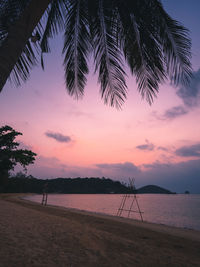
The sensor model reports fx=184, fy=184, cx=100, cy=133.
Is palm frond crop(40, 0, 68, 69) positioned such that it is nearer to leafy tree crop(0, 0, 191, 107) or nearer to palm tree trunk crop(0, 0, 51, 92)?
leafy tree crop(0, 0, 191, 107)

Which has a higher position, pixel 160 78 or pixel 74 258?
pixel 160 78

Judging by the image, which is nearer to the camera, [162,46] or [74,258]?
[162,46]

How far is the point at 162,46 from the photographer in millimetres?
3609

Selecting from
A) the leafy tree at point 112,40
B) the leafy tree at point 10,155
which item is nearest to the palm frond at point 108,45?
the leafy tree at point 112,40

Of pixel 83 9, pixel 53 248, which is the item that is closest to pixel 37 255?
pixel 53 248

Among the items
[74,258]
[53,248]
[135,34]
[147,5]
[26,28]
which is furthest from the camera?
[53,248]

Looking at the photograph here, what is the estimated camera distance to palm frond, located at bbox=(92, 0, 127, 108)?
3.76 meters

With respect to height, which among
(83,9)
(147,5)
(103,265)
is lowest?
(103,265)

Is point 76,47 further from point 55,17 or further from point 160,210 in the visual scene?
point 160,210

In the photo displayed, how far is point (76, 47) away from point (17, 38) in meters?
2.01

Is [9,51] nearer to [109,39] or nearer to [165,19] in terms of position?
[109,39]

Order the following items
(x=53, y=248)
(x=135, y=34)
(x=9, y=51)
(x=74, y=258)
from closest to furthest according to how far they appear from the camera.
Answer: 1. (x=9, y=51)
2. (x=135, y=34)
3. (x=74, y=258)
4. (x=53, y=248)

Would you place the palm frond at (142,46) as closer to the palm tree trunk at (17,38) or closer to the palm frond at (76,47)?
the palm frond at (76,47)

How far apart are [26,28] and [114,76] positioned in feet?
Answer: 6.63
